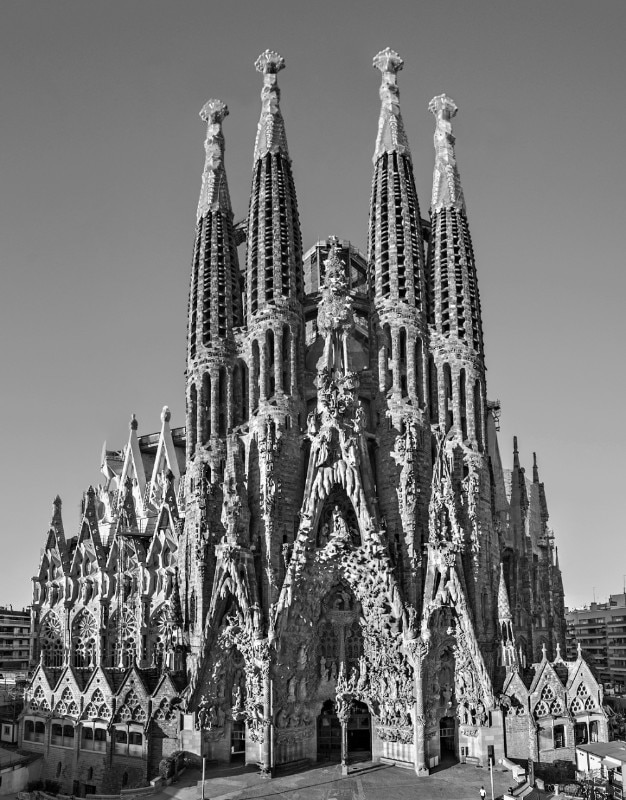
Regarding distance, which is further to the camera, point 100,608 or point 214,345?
point 100,608

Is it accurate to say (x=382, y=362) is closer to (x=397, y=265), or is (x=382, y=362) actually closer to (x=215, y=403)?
(x=397, y=265)

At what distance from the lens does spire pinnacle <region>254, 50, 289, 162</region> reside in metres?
59.5

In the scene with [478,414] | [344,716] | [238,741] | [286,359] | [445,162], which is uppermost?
[445,162]

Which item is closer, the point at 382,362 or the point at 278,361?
the point at 278,361

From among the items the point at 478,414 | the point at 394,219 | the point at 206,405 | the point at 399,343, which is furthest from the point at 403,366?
the point at 206,405

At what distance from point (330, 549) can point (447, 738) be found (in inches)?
461

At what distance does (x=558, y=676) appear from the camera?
4728 cm

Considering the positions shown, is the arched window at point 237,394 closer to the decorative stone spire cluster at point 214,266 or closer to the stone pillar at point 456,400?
the decorative stone spire cluster at point 214,266

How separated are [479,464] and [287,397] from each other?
1207 cm

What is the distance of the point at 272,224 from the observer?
5675cm

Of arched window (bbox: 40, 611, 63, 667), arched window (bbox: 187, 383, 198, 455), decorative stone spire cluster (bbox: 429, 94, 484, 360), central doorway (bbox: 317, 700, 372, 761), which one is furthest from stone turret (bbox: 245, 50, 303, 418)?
arched window (bbox: 40, 611, 63, 667)

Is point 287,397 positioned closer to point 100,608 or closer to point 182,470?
point 100,608

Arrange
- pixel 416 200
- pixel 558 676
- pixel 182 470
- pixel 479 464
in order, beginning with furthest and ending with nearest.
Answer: pixel 182 470 → pixel 416 200 → pixel 479 464 → pixel 558 676

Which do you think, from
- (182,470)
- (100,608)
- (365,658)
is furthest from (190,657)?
(182,470)
